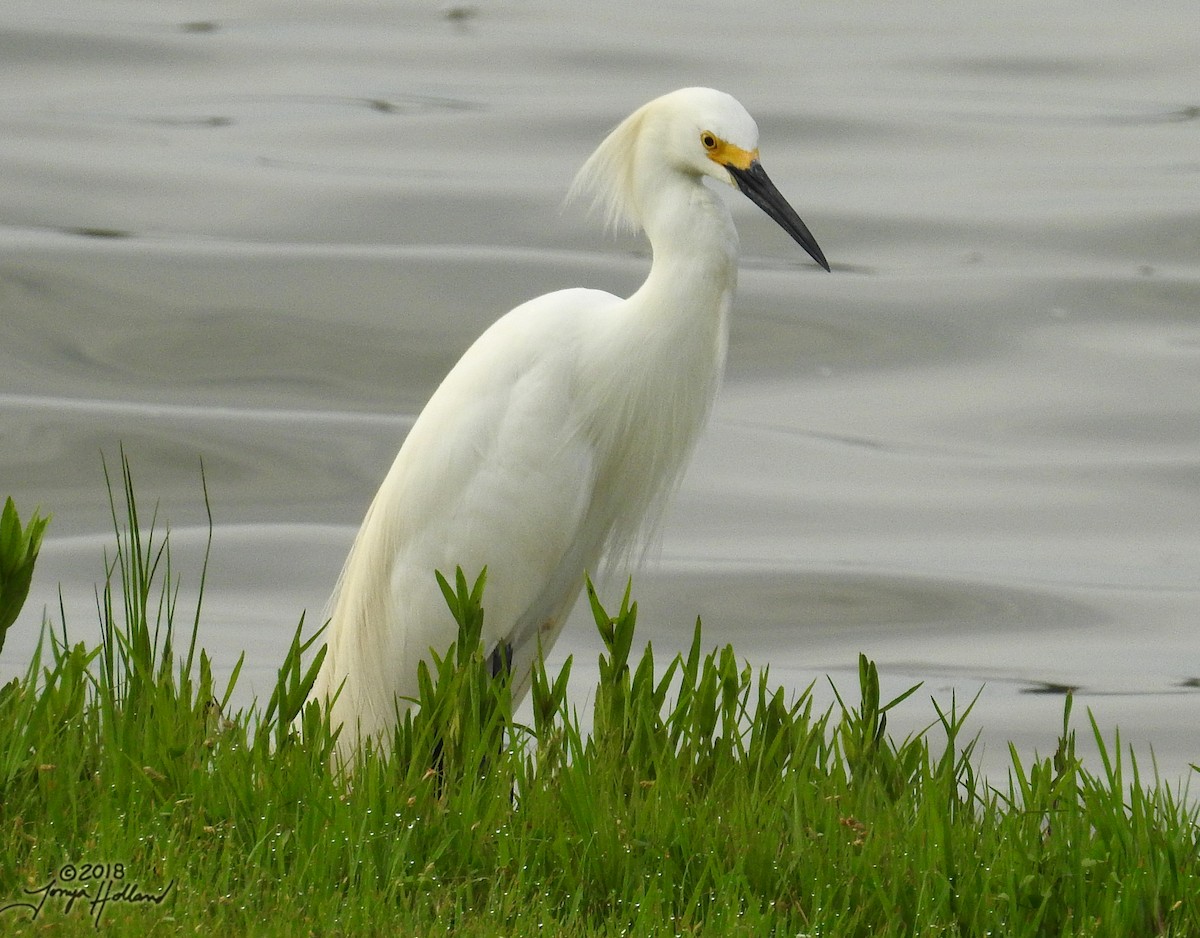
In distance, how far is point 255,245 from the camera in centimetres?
1355

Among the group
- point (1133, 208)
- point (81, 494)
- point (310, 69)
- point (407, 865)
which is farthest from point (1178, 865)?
point (310, 69)

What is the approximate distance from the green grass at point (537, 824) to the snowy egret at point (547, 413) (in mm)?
1233

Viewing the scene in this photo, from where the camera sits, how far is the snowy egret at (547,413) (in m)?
4.94

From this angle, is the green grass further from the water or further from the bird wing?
Result: the water

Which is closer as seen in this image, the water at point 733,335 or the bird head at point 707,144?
the bird head at point 707,144

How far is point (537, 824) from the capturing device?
3.41 m

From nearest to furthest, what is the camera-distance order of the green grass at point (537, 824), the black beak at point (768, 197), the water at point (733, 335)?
the green grass at point (537, 824) → the black beak at point (768, 197) → the water at point (733, 335)

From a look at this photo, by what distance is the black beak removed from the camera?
479 cm

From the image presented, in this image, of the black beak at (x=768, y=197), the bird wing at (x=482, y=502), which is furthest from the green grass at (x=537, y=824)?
the black beak at (x=768, y=197)

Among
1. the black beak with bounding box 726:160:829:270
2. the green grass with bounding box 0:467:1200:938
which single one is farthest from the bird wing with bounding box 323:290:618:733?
the green grass with bounding box 0:467:1200:938

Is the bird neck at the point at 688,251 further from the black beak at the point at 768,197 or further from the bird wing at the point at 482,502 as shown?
the bird wing at the point at 482,502

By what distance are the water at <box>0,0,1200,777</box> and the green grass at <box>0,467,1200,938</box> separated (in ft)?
12.9

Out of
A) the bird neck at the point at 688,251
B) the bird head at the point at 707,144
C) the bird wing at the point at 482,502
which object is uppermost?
the bird head at the point at 707,144

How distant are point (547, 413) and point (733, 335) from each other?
7674 mm
